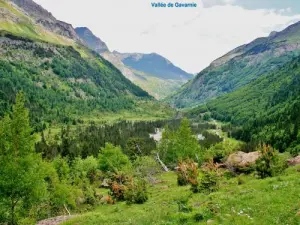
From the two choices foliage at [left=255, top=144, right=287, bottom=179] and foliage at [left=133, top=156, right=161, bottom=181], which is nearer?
foliage at [left=255, top=144, right=287, bottom=179]

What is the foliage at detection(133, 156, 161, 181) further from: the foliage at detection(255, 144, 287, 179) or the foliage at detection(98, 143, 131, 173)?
the foliage at detection(255, 144, 287, 179)

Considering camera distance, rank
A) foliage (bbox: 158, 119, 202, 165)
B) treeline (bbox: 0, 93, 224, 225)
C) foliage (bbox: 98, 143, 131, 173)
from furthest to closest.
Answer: foliage (bbox: 98, 143, 131, 173)
foliage (bbox: 158, 119, 202, 165)
treeline (bbox: 0, 93, 224, 225)

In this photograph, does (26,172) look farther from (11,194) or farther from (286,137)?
(286,137)

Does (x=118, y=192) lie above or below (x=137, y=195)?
below

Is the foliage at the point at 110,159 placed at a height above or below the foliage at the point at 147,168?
below

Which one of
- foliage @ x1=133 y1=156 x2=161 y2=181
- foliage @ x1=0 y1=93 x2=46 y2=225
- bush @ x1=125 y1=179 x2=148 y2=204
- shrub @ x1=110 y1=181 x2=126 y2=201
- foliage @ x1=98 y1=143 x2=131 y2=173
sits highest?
foliage @ x1=0 y1=93 x2=46 y2=225

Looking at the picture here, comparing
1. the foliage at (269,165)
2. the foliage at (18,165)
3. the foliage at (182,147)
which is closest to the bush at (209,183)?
the foliage at (269,165)

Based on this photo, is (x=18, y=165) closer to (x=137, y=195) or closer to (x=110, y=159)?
(x=137, y=195)

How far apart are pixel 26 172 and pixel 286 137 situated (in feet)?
515

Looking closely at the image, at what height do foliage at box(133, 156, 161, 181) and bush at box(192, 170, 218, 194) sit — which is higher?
bush at box(192, 170, 218, 194)

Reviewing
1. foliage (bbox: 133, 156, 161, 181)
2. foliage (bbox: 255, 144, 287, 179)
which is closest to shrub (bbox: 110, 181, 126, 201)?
foliage (bbox: 255, 144, 287, 179)

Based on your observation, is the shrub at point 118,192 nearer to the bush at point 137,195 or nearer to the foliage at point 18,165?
the bush at point 137,195

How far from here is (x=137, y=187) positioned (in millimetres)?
53375

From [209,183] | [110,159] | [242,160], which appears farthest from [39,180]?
[110,159]
